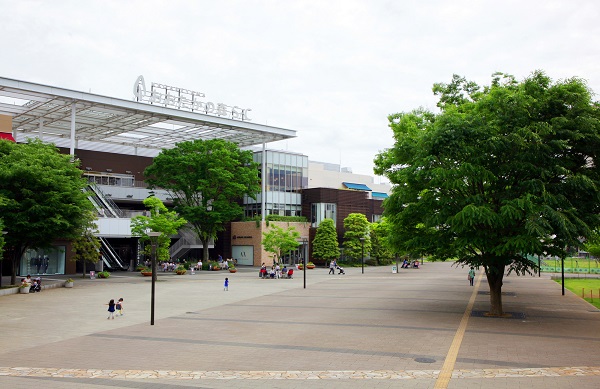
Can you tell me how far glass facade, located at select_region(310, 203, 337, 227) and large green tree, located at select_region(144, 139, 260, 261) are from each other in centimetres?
1327

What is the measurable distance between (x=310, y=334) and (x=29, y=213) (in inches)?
987

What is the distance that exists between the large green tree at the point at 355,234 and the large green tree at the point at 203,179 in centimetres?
1582

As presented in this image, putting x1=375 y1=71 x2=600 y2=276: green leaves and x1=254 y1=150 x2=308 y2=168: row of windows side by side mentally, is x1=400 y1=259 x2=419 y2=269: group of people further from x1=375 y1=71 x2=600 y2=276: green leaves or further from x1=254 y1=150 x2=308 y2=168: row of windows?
x1=375 y1=71 x2=600 y2=276: green leaves

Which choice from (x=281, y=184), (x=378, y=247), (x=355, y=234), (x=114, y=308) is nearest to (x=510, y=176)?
(x=114, y=308)

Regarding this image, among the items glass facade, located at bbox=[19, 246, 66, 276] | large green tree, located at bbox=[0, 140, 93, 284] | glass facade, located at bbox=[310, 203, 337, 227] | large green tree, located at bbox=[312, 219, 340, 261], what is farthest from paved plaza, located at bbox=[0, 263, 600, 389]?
glass facade, located at bbox=[310, 203, 337, 227]

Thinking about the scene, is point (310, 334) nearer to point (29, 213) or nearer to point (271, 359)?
point (271, 359)

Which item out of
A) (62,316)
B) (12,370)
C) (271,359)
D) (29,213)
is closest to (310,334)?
(271,359)

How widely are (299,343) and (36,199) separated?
26.2 m

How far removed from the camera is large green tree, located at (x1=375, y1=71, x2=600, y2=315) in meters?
19.2

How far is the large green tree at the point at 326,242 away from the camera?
2510 inches

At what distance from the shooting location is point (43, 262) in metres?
49.6

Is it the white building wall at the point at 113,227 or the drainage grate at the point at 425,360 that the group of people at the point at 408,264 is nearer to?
the white building wall at the point at 113,227

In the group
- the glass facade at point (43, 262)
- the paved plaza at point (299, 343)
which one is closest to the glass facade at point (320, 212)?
the glass facade at point (43, 262)

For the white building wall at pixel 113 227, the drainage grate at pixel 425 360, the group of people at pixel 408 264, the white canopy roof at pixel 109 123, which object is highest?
the white canopy roof at pixel 109 123
